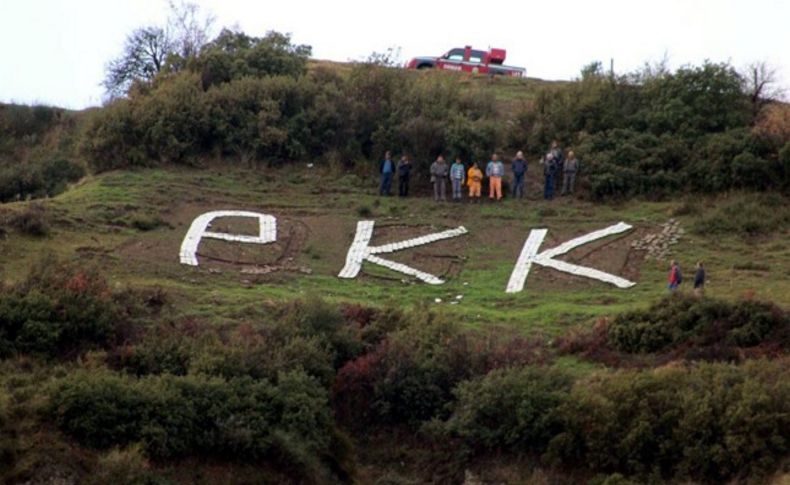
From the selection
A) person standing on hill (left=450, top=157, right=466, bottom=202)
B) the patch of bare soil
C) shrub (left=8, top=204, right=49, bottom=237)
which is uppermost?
person standing on hill (left=450, top=157, right=466, bottom=202)

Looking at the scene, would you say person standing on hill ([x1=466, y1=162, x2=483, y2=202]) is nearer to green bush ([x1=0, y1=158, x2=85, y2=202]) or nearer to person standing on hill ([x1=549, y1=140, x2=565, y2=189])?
person standing on hill ([x1=549, y1=140, x2=565, y2=189])

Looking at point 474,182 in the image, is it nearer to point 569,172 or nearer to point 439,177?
point 439,177

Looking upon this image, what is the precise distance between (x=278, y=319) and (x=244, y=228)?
7.21 metres

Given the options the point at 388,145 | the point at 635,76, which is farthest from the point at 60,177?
the point at 635,76

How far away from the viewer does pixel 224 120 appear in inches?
1944

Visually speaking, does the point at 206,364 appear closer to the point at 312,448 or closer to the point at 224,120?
the point at 312,448

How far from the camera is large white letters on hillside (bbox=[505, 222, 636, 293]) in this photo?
132ft

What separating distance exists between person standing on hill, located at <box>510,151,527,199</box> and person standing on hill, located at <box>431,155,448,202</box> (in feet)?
6.50

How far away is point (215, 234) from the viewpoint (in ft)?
140

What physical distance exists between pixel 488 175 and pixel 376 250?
17.1 feet

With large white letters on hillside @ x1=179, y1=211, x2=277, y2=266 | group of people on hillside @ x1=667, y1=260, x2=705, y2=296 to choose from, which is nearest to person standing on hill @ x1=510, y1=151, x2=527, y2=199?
large white letters on hillside @ x1=179, y1=211, x2=277, y2=266

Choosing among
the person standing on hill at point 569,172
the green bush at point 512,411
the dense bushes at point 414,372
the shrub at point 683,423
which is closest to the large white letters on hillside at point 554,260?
the person standing on hill at point 569,172

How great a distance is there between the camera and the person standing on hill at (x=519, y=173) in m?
45.6

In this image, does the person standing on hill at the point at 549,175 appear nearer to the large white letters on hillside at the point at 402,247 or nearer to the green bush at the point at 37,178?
the large white letters on hillside at the point at 402,247
